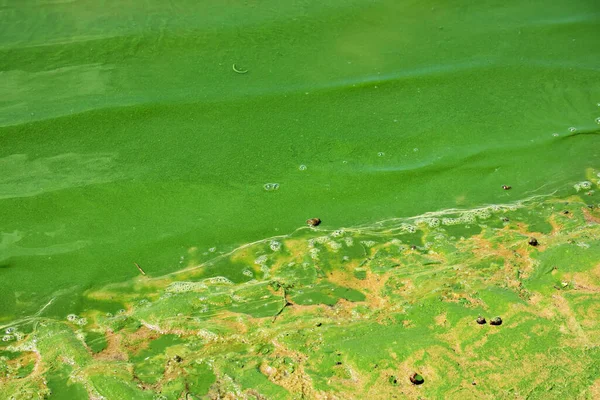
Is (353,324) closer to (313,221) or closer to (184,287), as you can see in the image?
(313,221)

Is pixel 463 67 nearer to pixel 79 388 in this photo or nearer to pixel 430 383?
pixel 430 383

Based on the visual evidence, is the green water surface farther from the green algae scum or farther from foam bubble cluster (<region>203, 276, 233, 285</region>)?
foam bubble cluster (<region>203, 276, 233, 285</region>)

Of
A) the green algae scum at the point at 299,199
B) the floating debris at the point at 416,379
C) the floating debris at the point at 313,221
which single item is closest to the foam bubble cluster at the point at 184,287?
the green algae scum at the point at 299,199

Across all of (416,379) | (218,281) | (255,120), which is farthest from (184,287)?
(255,120)

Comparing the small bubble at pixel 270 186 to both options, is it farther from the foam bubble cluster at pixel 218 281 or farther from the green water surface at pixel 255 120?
the foam bubble cluster at pixel 218 281

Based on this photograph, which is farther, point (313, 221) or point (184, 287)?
point (313, 221)
